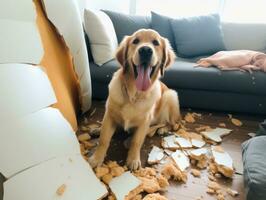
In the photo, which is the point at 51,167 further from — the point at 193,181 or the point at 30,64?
the point at 193,181

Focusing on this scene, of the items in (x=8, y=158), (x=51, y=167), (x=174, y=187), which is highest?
(x=8, y=158)

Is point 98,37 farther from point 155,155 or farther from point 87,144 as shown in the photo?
point 155,155

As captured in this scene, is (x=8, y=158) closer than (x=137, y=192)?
Yes

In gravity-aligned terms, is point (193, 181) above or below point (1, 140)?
below

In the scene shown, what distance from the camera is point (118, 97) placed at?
1637mm

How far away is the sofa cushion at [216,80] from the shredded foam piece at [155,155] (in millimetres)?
870

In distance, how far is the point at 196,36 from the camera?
2.90 metres

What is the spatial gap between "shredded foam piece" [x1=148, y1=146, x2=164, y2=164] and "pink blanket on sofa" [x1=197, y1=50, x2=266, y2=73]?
1146 millimetres

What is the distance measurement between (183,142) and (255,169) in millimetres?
649

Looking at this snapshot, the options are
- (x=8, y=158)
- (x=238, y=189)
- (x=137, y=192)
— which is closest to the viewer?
(x=8, y=158)

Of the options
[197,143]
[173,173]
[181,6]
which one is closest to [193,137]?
[197,143]

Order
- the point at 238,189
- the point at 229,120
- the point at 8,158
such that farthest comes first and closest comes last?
the point at 229,120
the point at 238,189
the point at 8,158

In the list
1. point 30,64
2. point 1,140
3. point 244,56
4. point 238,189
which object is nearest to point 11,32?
point 30,64

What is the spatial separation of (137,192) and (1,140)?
73 cm
